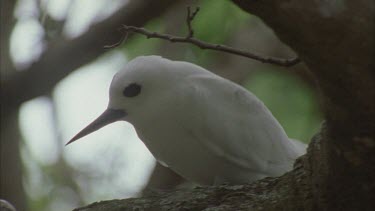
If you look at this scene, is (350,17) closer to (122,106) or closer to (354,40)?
(354,40)

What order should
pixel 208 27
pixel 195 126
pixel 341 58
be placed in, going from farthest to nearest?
pixel 208 27 < pixel 195 126 < pixel 341 58

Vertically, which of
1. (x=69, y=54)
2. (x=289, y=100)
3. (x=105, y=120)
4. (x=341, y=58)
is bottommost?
(x=105, y=120)

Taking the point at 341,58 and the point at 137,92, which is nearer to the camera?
the point at 341,58

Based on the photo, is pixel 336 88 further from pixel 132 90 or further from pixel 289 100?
pixel 289 100

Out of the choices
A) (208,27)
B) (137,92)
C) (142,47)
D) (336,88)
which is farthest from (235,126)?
(142,47)

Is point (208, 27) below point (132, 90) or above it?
above

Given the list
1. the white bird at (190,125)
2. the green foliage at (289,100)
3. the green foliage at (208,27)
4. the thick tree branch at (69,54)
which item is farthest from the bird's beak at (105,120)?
the green foliage at (289,100)

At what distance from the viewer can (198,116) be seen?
4039mm

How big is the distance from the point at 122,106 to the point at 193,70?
0.43 m

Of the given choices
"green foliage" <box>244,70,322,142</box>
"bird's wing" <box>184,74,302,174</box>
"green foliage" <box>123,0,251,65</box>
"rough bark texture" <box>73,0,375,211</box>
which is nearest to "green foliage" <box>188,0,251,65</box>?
"green foliage" <box>123,0,251,65</box>

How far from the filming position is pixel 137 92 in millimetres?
4105

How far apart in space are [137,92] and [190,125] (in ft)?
1.00

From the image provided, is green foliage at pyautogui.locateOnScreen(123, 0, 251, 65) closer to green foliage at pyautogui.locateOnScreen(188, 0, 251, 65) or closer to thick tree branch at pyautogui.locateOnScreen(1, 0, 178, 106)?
green foliage at pyautogui.locateOnScreen(188, 0, 251, 65)

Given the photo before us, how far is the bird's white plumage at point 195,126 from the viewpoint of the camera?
13.3 ft
